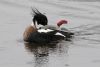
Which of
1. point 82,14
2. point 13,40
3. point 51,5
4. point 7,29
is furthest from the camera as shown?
point 51,5

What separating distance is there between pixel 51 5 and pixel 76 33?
4465mm

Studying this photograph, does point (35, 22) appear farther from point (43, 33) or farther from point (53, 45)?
point (53, 45)

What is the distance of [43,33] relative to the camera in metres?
15.4

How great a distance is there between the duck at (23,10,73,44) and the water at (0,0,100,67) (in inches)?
10.7

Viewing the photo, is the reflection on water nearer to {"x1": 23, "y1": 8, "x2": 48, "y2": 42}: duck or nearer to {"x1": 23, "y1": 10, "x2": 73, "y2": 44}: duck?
{"x1": 23, "y1": 10, "x2": 73, "y2": 44}: duck

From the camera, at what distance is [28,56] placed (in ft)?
44.6

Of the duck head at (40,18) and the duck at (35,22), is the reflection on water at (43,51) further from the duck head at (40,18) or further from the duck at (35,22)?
the duck head at (40,18)

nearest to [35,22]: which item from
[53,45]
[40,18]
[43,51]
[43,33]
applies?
[40,18]

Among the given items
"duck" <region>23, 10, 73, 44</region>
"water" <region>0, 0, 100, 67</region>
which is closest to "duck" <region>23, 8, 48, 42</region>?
"duck" <region>23, 10, 73, 44</region>

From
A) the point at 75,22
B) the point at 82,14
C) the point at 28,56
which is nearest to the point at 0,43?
the point at 28,56

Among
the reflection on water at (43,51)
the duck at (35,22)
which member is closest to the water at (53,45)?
the reflection on water at (43,51)

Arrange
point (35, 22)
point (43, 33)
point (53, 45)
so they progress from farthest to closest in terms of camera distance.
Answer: point (35, 22), point (43, 33), point (53, 45)

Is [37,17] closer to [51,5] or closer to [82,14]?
[82,14]

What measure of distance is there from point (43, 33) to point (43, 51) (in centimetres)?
124
